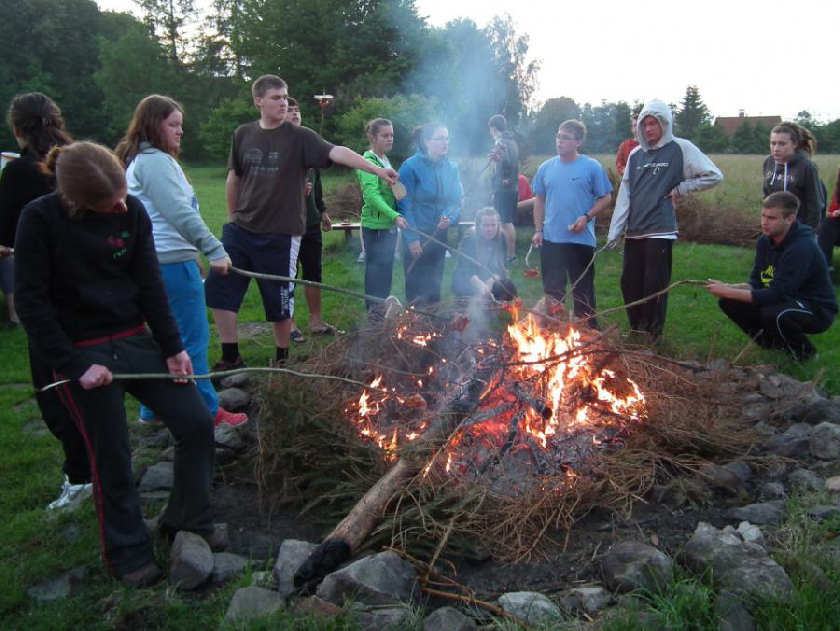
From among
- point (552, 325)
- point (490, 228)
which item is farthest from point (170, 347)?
point (490, 228)

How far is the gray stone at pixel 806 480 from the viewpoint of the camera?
3.46 m

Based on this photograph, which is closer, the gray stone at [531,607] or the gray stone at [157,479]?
the gray stone at [531,607]

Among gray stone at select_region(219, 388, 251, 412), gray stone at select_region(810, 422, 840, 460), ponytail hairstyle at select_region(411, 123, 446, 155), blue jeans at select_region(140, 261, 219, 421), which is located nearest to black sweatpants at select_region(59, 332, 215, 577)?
blue jeans at select_region(140, 261, 219, 421)

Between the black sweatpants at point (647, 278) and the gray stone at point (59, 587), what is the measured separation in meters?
4.32

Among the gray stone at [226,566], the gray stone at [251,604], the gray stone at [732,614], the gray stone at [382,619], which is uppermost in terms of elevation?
the gray stone at [732,614]

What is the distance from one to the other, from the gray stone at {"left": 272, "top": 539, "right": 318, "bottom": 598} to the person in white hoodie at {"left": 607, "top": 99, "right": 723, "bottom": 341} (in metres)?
3.56

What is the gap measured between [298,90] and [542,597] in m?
18.0

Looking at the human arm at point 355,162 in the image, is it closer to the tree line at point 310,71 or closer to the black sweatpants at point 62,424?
the black sweatpants at point 62,424

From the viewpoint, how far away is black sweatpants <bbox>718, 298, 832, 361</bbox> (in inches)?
203

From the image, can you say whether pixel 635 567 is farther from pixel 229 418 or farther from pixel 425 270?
pixel 425 270

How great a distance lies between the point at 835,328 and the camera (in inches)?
244

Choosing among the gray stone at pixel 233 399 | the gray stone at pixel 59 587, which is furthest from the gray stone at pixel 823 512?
the gray stone at pixel 233 399

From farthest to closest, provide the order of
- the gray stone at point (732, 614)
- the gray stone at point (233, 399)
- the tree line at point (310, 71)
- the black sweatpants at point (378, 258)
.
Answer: the tree line at point (310, 71), the black sweatpants at point (378, 258), the gray stone at point (233, 399), the gray stone at point (732, 614)

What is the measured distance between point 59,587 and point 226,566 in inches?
27.2
